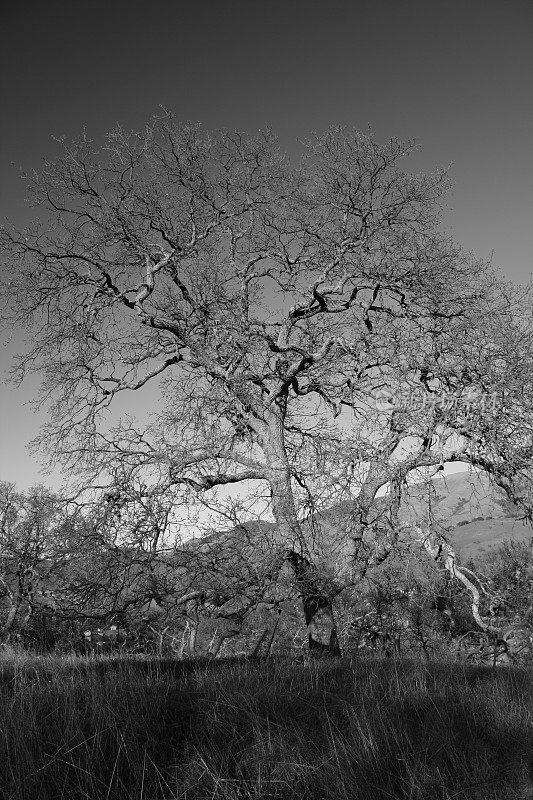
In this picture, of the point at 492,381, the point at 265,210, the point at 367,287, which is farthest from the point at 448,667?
the point at 265,210

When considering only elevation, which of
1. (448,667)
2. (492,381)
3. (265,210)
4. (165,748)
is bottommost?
(448,667)

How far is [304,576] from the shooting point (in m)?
5.40

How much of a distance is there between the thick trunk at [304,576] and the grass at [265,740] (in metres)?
2.07

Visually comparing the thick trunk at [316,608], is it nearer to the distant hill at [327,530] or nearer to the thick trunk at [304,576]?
the thick trunk at [304,576]

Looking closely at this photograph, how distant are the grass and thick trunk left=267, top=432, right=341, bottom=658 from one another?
2.07 metres

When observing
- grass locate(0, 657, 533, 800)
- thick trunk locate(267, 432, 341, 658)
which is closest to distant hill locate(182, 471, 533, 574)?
thick trunk locate(267, 432, 341, 658)

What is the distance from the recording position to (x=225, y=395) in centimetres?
773

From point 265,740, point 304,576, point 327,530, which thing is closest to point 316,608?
point 304,576

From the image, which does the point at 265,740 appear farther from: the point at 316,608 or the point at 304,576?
the point at 316,608

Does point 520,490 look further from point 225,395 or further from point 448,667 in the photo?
point 225,395

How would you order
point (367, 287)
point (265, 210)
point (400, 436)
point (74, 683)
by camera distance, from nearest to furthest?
point (74, 683) → point (400, 436) → point (367, 287) → point (265, 210)

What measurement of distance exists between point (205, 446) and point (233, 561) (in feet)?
6.07

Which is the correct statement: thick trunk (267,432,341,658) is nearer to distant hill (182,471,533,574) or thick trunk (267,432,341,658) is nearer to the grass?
distant hill (182,471,533,574)

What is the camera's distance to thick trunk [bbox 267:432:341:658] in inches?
209
